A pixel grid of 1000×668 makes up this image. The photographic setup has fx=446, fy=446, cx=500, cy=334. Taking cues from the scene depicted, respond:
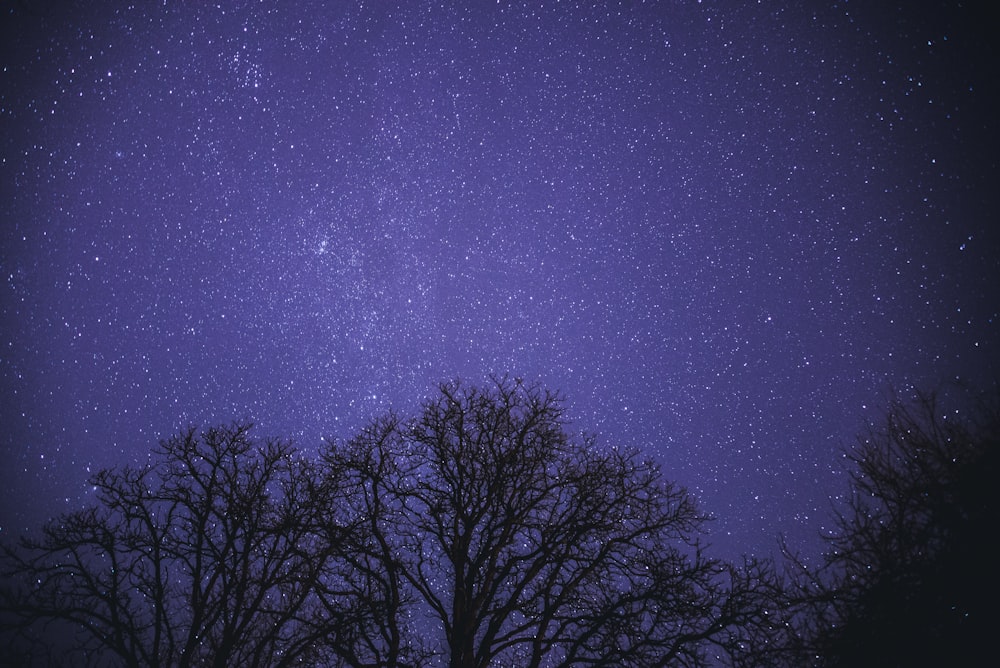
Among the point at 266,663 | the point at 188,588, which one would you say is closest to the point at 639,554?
the point at 266,663

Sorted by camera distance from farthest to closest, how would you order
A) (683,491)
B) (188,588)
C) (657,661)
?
(188,588), (683,491), (657,661)

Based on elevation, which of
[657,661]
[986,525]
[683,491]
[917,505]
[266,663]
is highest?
[683,491]

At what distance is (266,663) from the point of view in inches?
310

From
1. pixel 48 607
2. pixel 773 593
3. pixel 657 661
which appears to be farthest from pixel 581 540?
pixel 48 607

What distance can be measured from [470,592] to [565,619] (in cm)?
160

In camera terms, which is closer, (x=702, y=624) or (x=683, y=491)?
(x=702, y=624)

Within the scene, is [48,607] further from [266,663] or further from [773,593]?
[773,593]

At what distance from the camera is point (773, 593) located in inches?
267

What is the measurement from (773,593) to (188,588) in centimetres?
1049

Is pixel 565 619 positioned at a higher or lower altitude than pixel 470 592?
lower

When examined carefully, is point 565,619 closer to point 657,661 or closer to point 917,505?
point 657,661

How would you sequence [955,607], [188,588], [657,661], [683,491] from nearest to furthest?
[955,607], [657,661], [683,491], [188,588]

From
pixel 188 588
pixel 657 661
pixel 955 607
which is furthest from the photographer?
pixel 188 588

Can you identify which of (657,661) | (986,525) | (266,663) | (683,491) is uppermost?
(683,491)
